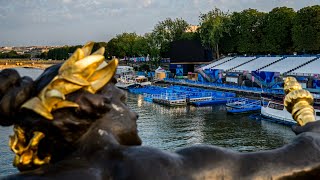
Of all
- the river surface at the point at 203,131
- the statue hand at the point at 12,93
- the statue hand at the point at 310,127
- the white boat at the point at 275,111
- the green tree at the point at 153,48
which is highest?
the green tree at the point at 153,48

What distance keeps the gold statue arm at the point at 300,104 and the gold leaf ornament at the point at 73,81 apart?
1212 mm

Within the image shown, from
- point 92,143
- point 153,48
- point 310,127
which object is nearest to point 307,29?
point 153,48

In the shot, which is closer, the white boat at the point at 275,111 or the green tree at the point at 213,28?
the white boat at the point at 275,111

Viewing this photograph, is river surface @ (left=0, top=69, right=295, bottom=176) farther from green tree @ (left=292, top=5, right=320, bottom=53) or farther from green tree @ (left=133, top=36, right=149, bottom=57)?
green tree @ (left=133, top=36, right=149, bottom=57)

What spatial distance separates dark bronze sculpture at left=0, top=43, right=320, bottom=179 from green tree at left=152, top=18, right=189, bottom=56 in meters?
69.2

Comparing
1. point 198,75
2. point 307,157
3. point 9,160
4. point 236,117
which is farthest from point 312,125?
point 198,75

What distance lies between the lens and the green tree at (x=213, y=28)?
59.5 metres

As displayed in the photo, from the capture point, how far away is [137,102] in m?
42.7

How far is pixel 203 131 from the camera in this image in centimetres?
2681

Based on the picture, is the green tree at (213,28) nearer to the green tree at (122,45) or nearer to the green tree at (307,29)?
the green tree at (307,29)

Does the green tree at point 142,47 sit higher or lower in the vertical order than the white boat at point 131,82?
higher

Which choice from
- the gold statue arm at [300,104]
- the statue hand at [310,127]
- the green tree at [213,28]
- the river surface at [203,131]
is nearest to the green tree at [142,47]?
the green tree at [213,28]

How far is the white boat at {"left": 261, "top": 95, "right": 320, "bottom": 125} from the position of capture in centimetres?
2838

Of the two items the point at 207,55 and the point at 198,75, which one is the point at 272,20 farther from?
the point at 207,55
